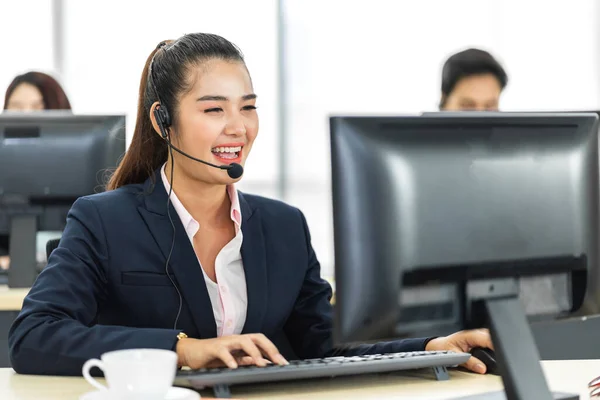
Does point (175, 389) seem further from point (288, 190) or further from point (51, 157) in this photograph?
point (288, 190)

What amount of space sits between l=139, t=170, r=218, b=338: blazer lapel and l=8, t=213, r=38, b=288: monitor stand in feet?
3.54

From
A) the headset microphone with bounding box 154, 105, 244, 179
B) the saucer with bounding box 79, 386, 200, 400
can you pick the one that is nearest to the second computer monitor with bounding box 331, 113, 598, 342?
the saucer with bounding box 79, 386, 200, 400

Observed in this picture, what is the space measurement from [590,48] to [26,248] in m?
3.33

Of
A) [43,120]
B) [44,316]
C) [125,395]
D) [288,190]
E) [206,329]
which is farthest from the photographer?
[288,190]

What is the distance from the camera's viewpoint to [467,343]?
158 centimetres

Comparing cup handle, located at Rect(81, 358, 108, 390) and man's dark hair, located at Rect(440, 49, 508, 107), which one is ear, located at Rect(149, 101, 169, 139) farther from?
man's dark hair, located at Rect(440, 49, 508, 107)

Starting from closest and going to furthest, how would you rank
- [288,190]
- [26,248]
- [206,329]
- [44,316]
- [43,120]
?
[44,316]
[206,329]
[43,120]
[26,248]
[288,190]

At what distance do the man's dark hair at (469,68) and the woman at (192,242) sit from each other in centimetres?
170

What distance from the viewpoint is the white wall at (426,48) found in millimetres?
4957

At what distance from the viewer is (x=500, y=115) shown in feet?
4.14

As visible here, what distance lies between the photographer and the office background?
497 cm

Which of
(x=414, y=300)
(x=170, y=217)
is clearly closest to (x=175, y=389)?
(x=414, y=300)

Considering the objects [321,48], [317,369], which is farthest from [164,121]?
[321,48]

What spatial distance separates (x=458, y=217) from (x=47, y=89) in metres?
3.38
